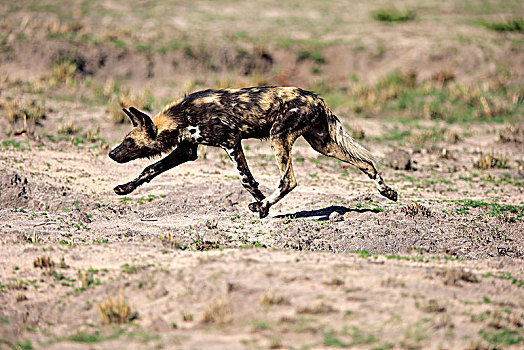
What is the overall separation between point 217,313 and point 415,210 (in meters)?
4.79

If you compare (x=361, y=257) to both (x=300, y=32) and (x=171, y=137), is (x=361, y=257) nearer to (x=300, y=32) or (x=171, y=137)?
(x=171, y=137)

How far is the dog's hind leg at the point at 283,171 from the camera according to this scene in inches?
348

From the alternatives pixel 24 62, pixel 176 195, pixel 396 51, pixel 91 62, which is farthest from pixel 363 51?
pixel 176 195

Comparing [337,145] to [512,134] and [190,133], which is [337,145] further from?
[512,134]

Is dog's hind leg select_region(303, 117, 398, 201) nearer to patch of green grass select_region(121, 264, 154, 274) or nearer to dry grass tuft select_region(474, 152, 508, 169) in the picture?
patch of green grass select_region(121, 264, 154, 274)

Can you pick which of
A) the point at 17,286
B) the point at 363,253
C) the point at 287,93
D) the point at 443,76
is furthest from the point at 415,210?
the point at 443,76

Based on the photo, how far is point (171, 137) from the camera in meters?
8.91

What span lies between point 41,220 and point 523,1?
82.5 feet

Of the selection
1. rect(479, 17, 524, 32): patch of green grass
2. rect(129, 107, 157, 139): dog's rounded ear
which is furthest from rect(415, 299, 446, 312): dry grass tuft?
rect(479, 17, 524, 32): patch of green grass

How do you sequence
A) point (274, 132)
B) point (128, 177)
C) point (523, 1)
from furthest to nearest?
point (523, 1) → point (128, 177) → point (274, 132)

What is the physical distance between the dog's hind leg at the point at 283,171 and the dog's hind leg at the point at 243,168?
318 mm

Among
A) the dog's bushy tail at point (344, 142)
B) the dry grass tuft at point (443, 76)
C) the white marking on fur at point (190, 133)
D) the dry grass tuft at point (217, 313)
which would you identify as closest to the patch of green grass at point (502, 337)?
the dry grass tuft at point (217, 313)

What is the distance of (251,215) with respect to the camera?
949cm

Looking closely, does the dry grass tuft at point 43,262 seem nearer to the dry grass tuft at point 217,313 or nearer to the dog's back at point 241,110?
the dry grass tuft at point 217,313
